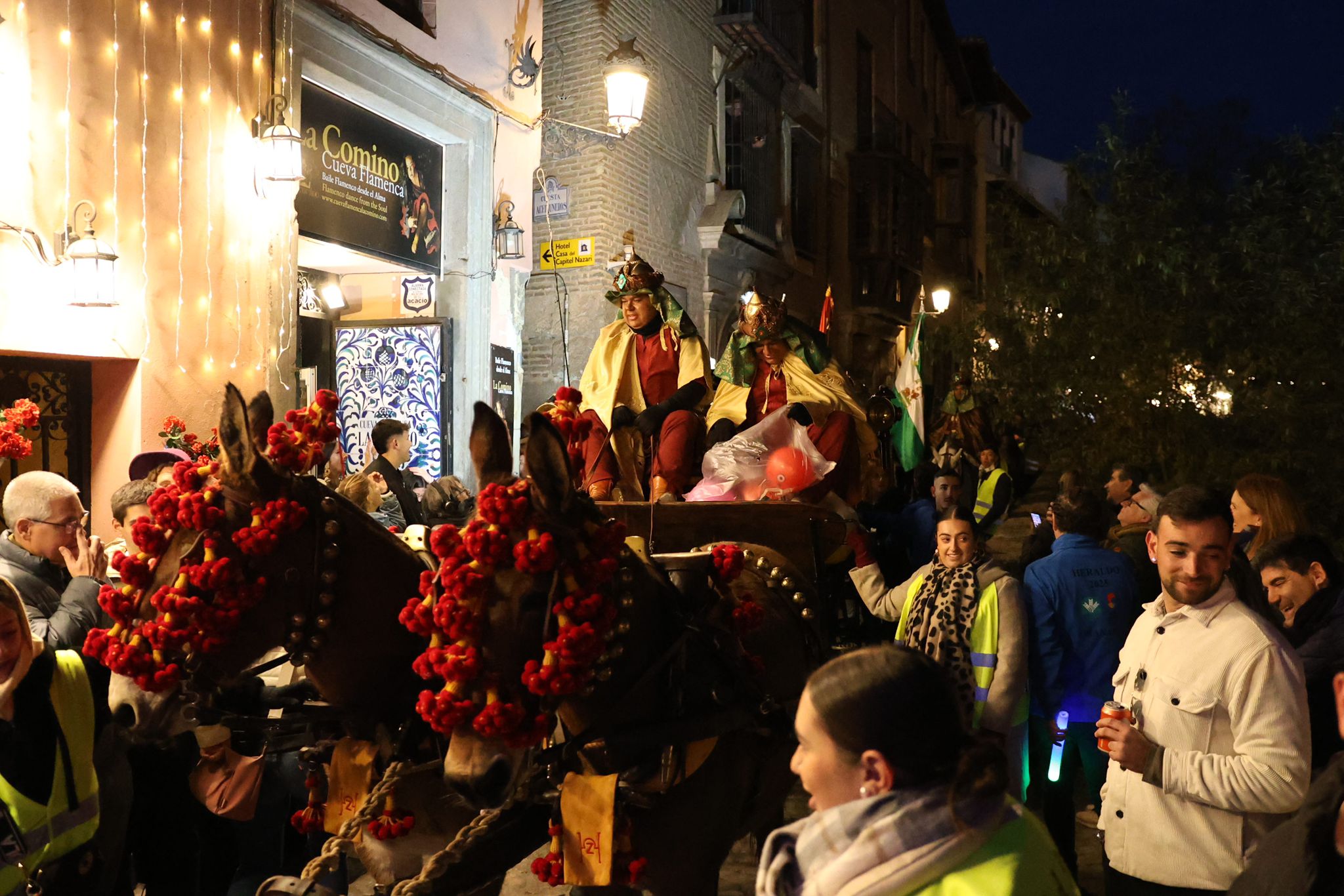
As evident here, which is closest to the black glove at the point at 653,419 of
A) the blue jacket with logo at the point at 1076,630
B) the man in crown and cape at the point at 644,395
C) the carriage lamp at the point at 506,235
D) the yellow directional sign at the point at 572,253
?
the man in crown and cape at the point at 644,395

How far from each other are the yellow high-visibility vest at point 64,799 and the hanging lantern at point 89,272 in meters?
4.20

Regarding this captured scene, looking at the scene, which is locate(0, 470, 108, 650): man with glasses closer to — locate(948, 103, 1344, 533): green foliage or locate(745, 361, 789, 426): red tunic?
locate(745, 361, 789, 426): red tunic

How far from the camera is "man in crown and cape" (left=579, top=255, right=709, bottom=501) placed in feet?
22.9

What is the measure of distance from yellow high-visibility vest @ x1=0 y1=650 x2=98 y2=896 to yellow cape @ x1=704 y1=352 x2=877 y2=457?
426 centimetres

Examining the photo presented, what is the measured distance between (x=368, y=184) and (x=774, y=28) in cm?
1102

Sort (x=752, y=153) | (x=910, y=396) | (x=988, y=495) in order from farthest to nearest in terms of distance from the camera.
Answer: (x=752, y=153)
(x=910, y=396)
(x=988, y=495)

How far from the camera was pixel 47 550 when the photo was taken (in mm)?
4285

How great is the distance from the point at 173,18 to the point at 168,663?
6.47 meters

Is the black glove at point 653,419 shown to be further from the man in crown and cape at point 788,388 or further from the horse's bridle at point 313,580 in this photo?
the horse's bridle at point 313,580

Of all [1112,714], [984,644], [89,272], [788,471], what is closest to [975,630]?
[984,644]

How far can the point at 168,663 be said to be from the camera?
3.44 meters

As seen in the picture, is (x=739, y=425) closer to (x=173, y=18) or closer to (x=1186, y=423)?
(x=173, y=18)

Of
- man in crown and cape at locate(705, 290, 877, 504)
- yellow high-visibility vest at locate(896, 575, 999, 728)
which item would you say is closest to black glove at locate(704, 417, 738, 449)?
man in crown and cape at locate(705, 290, 877, 504)

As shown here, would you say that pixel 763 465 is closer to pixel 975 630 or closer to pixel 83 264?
pixel 975 630
